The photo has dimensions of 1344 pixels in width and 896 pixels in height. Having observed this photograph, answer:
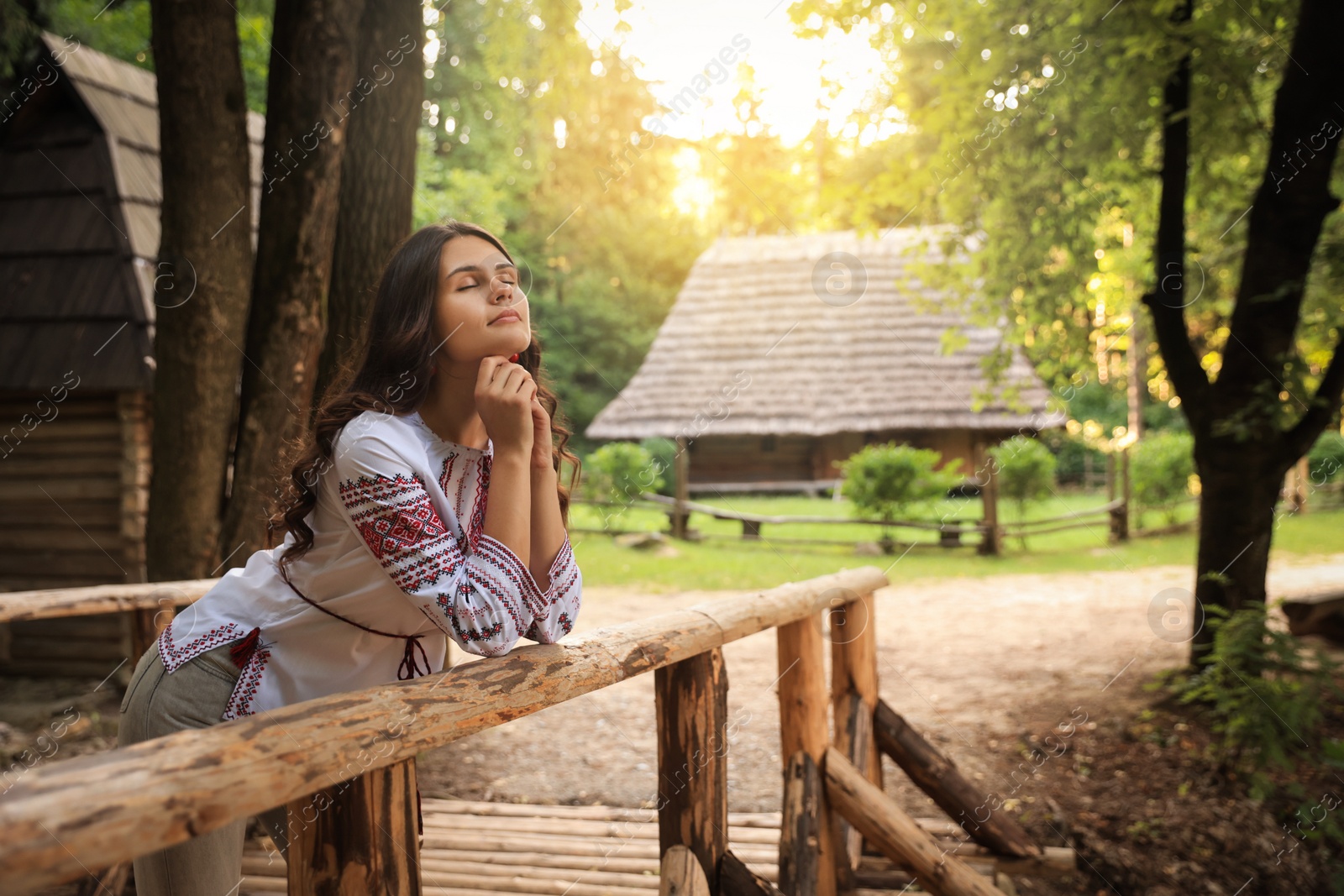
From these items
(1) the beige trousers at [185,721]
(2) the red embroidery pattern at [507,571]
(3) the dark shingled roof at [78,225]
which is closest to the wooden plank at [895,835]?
(2) the red embroidery pattern at [507,571]

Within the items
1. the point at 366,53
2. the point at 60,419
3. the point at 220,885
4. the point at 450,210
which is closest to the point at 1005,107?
the point at 366,53

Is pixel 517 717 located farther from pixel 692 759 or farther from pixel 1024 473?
pixel 1024 473

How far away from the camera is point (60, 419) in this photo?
6801 millimetres

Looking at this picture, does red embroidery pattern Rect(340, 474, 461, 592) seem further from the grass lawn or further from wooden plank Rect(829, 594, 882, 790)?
the grass lawn

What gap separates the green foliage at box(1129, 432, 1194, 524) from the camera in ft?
45.2

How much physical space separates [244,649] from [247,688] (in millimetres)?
70

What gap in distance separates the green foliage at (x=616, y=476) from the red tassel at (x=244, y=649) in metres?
11.5

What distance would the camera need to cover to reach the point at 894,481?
39.6 feet

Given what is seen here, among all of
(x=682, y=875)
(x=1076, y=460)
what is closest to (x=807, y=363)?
(x=1076, y=460)

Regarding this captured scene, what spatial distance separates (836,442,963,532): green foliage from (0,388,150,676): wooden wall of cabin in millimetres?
8293

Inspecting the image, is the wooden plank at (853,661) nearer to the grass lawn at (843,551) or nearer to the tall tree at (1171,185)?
the tall tree at (1171,185)

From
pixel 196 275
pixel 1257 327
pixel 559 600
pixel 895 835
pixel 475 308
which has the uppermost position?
pixel 196 275

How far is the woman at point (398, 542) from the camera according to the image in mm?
1532

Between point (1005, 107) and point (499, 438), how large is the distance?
17.5 ft
